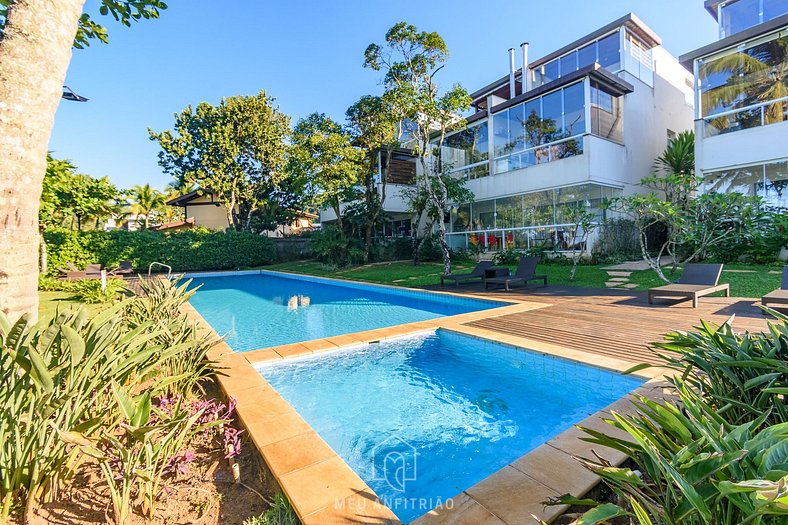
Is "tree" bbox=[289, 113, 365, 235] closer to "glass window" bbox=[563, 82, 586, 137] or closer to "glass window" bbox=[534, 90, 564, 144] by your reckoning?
"glass window" bbox=[534, 90, 564, 144]

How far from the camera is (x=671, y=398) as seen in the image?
11.1 ft

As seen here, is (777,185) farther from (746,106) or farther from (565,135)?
(565,135)

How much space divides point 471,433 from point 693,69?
18.5 m

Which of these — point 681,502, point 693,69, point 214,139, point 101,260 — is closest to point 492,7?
point 693,69

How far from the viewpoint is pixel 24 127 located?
2.02m

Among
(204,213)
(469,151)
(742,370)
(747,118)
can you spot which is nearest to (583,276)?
(747,118)

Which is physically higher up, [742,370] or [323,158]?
[323,158]

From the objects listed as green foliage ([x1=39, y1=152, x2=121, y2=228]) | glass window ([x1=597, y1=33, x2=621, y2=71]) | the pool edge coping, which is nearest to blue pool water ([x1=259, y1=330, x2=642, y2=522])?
the pool edge coping

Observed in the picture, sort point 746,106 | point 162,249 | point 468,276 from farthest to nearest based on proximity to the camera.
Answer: point 162,249, point 746,106, point 468,276

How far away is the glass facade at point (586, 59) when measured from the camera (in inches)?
739

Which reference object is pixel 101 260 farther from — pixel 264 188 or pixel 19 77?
pixel 19 77

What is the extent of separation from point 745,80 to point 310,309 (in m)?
17.5

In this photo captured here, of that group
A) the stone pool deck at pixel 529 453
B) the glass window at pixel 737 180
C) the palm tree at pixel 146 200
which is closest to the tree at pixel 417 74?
the stone pool deck at pixel 529 453

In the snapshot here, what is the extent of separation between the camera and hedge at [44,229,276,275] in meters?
19.0
